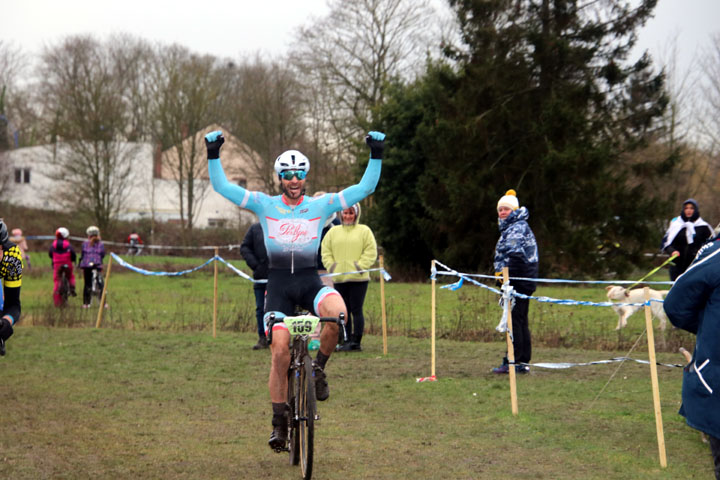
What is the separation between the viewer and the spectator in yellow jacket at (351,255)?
12.6 metres

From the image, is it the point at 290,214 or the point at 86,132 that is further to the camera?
the point at 86,132

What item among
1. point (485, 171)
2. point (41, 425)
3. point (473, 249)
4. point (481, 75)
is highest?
point (481, 75)

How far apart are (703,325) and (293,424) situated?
316 cm

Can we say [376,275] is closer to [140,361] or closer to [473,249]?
[473,249]

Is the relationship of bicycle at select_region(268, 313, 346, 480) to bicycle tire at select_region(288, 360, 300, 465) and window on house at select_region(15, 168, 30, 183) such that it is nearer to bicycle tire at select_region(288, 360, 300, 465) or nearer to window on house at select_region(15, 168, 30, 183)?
bicycle tire at select_region(288, 360, 300, 465)

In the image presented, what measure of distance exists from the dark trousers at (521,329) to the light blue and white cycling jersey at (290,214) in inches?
159

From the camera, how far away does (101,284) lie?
70.4 feet

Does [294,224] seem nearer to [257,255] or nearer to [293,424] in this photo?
[293,424]

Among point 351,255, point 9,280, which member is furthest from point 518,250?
point 9,280

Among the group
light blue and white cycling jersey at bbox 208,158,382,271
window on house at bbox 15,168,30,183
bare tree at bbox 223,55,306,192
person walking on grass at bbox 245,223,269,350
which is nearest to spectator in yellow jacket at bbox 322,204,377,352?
person walking on grass at bbox 245,223,269,350

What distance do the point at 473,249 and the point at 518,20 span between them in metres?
8.44

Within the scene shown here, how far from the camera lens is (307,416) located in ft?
19.5

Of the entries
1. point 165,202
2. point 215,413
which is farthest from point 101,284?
point 165,202

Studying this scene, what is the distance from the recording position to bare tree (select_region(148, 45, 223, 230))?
48531 millimetres
